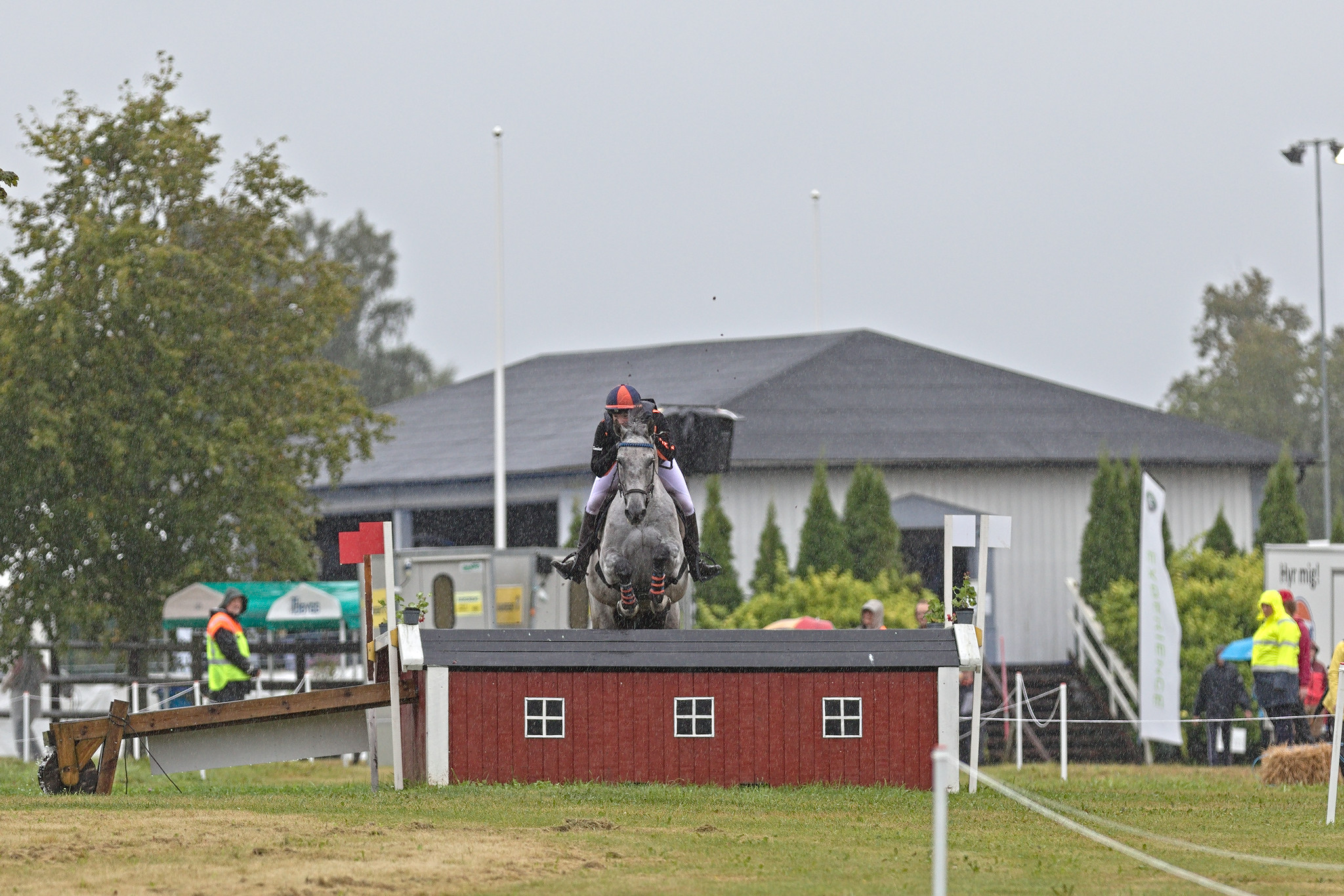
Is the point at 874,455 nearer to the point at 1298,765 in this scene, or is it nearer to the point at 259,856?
the point at 1298,765

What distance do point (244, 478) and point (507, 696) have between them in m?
13.3

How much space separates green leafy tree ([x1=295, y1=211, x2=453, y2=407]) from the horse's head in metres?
64.8

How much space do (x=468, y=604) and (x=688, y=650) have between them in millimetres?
14585

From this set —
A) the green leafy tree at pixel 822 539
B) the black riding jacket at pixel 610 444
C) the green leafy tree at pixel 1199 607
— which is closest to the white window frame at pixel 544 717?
the black riding jacket at pixel 610 444

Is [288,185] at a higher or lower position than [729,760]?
higher

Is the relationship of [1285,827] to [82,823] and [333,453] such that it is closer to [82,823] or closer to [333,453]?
[82,823]

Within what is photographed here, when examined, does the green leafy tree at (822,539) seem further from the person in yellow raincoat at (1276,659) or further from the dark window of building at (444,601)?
the person in yellow raincoat at (1276,659)

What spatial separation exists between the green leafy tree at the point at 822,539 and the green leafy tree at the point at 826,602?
6.68 ft

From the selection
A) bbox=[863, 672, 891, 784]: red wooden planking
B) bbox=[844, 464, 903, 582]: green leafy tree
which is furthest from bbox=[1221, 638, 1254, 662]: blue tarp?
bbox=[863, 672, 891, 784]: red wooden planking

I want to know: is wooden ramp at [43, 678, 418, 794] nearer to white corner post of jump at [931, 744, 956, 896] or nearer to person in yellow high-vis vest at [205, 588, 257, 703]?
person in yellow high-vis vest at [205, 588, 257, 703]

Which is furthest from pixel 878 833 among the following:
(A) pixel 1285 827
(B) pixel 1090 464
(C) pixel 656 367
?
(C) pixel 656 367

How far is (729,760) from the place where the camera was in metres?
15.9

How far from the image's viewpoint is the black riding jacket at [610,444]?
53.8 ft

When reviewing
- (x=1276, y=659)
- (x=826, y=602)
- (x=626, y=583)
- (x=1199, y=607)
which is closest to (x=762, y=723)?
(x=626, y=583)
